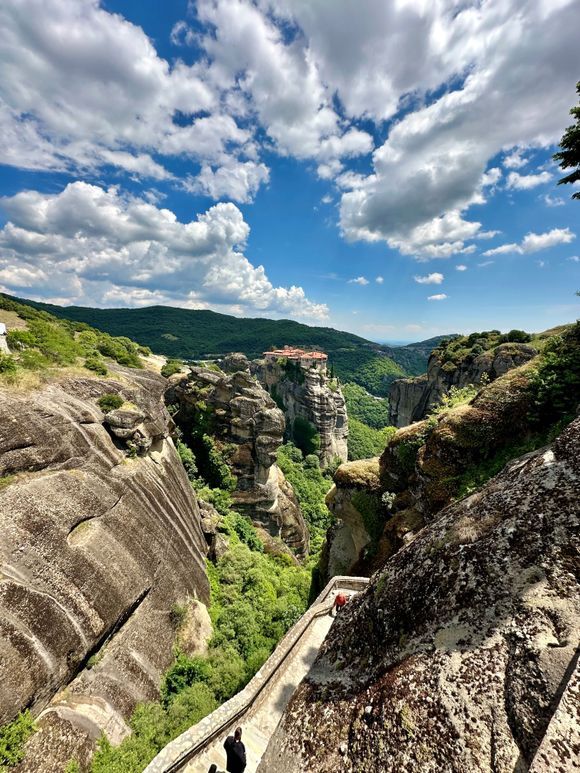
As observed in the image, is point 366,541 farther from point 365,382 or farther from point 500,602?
point 365,382

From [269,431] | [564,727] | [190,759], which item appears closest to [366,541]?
[190,759]

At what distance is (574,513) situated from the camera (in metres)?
5.23

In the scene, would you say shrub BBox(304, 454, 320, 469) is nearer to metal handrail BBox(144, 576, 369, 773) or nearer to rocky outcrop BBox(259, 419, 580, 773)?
metal handrail BBox(144, 576, 369, 773)

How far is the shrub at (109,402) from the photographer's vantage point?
63.3 ft

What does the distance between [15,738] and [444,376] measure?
45671 mm

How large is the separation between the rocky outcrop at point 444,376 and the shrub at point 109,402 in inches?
884

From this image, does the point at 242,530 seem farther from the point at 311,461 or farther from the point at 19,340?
the point at 311,461

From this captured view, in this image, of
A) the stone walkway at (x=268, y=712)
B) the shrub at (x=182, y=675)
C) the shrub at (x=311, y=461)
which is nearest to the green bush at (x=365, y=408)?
the shrub at (x=311, y=461)

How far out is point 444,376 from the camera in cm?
4309

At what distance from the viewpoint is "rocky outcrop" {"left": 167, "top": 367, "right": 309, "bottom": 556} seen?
3688 centimetres

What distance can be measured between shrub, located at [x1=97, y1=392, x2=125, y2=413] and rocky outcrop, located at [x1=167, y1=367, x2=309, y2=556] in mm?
17276

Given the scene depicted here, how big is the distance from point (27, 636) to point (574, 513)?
1623cm

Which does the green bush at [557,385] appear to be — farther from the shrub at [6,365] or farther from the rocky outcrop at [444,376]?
the shrub at [6,365]

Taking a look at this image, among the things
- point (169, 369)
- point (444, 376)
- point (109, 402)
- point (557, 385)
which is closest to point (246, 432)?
point (169, 369)
